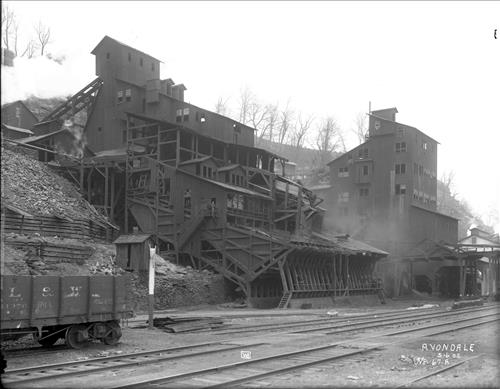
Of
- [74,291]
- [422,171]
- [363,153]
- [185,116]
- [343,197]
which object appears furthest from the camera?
[343,197]

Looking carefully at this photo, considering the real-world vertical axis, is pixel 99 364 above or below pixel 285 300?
above

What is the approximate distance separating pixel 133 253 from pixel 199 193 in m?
10.1

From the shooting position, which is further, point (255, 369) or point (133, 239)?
point (133, 239)

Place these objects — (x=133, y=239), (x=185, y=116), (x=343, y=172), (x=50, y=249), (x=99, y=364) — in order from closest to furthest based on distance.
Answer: (x=99, y=364), (x=50, y=249), (x=133, y=239), (x=185, y=116), (x=343, y=172)

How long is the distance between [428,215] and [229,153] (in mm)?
24169

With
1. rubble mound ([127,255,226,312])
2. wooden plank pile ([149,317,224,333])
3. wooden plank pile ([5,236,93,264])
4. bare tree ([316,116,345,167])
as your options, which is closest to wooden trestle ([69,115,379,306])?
rubble mound ([127,255,226,312])

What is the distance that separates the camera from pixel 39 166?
39969mm

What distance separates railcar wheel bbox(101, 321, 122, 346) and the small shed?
14772 millimetres

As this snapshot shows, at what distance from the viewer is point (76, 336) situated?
1594 centimetres

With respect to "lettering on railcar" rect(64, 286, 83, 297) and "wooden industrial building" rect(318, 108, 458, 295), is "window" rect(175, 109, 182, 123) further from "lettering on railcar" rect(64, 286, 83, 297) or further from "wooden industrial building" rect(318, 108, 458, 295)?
"lettering on railcar" rect(64, 286, 83, 297)

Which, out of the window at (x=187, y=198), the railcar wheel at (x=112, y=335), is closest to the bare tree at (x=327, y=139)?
the window at (x=187, y=198)

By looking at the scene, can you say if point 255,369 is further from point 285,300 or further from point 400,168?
point 400,168

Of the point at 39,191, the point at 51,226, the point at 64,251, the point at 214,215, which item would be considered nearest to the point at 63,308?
the point at 64,251

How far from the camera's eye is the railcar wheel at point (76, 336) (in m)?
15.7
